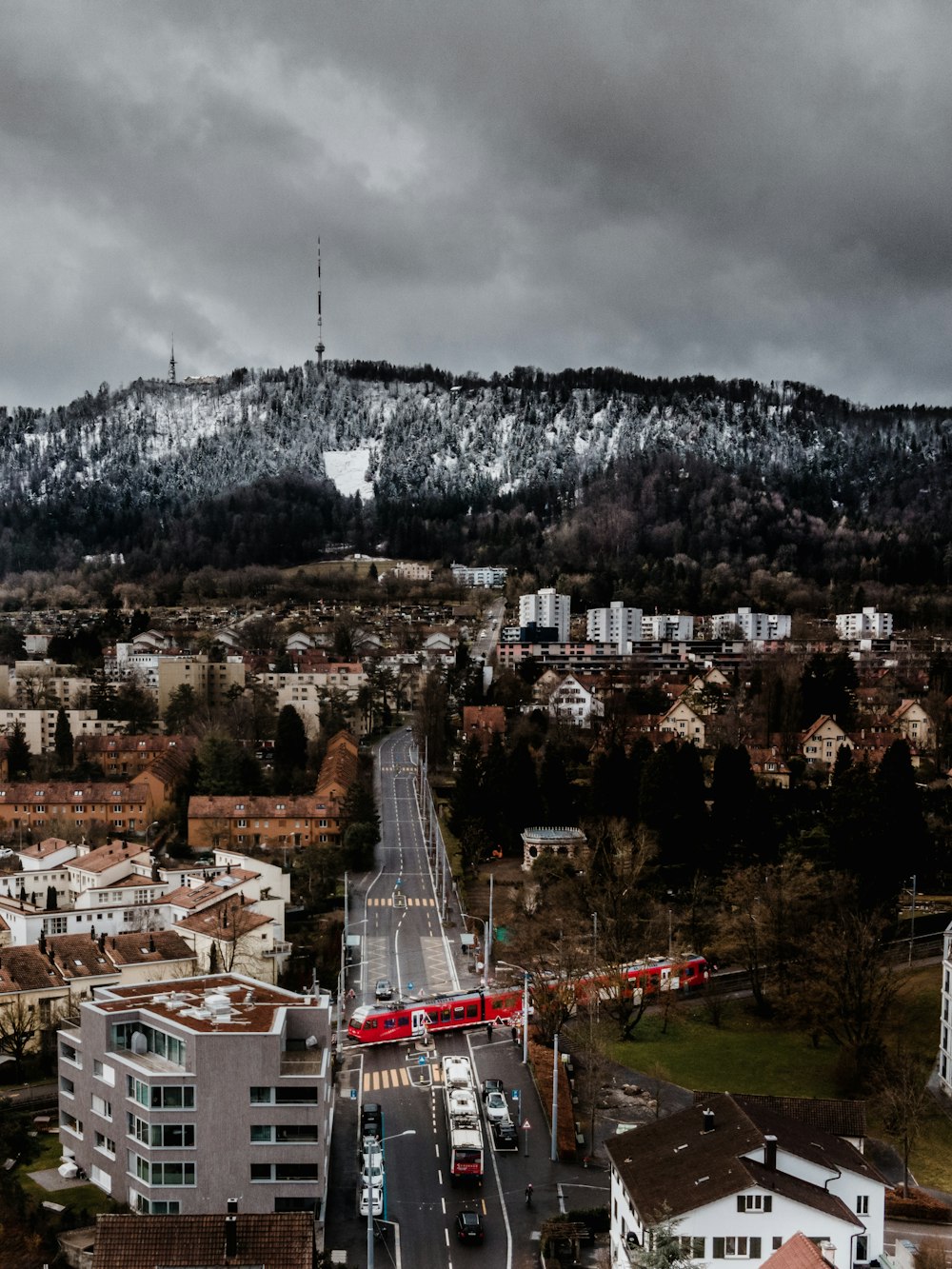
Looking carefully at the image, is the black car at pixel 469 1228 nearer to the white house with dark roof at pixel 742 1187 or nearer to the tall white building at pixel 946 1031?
the white house with dark roof at pixel 742 1187

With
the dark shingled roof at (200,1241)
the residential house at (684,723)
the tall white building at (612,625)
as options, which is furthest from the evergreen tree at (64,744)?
the tall white building at (612,625)

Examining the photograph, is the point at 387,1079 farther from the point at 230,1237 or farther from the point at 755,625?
the point at 755,625

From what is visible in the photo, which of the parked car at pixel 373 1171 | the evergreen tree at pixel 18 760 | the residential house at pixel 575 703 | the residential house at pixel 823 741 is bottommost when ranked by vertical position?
the parked car at pixel 373 1171

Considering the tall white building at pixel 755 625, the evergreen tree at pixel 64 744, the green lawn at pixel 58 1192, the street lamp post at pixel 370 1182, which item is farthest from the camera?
the tall white building at pixel 755 625

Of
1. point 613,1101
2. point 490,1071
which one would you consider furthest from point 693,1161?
point 490,1071

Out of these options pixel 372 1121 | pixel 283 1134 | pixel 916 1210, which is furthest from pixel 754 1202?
pixel 372 1121

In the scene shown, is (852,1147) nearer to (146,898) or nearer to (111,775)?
(146,898)
